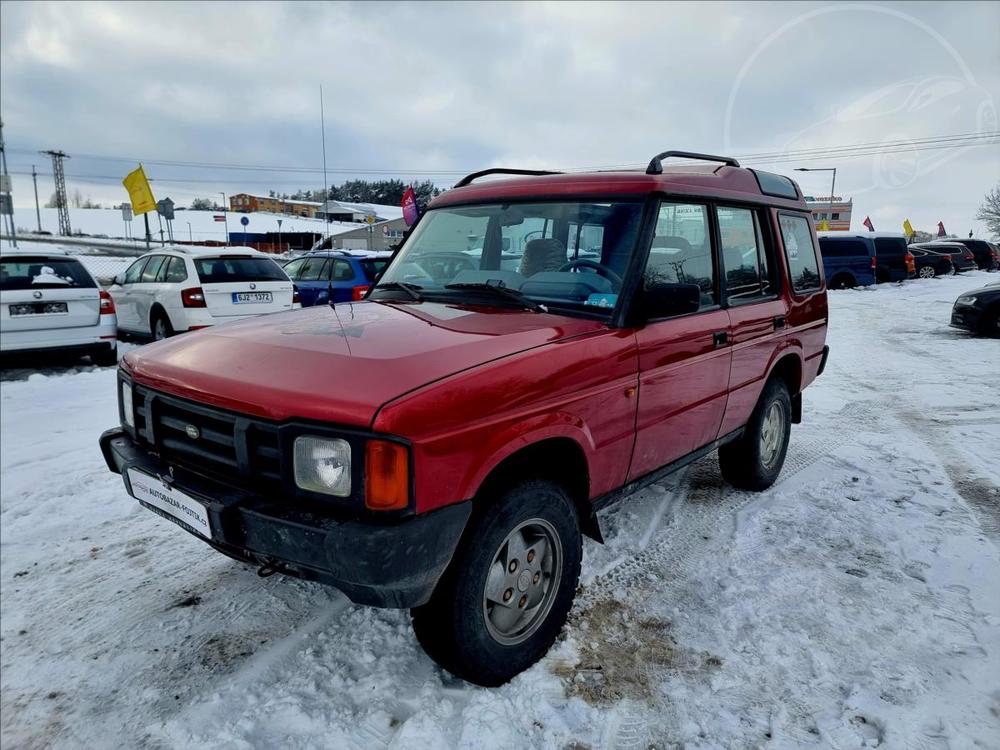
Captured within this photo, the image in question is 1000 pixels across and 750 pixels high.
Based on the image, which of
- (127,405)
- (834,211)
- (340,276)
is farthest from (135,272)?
(834,211)

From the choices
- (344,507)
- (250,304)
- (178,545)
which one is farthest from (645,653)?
(250,304)

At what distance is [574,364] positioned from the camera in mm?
2525

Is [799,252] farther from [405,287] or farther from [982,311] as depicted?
[982,311]

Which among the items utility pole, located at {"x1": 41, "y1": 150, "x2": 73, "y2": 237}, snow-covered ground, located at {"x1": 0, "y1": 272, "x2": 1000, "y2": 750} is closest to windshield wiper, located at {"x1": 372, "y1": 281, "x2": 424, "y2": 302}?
snow-covered ground, located at {"x1": 0, "y1": 272, "x2": 1000, "y2": 750}

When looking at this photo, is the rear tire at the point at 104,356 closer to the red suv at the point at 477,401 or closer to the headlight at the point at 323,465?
the red suv at the point at 477,401

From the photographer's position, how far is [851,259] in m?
20.8

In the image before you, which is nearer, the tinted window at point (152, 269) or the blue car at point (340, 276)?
the tinted window at point (152, 269)

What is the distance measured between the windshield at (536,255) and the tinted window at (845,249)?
67.5ft

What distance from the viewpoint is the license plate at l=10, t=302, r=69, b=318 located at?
741 centimetres

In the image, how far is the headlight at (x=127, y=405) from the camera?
9.16ft

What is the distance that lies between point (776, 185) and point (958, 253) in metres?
29.5

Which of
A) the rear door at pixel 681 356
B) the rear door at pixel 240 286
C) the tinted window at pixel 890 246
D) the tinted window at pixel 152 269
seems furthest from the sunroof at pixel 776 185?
the tinted window at pixel 890 246

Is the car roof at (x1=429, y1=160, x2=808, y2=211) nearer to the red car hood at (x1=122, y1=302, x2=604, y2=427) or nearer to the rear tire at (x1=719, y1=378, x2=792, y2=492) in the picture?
the red car hood at (x1=122, y1=302, x2=604, y2=427)

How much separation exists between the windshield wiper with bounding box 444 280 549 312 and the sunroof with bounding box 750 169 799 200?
212 centimetres
